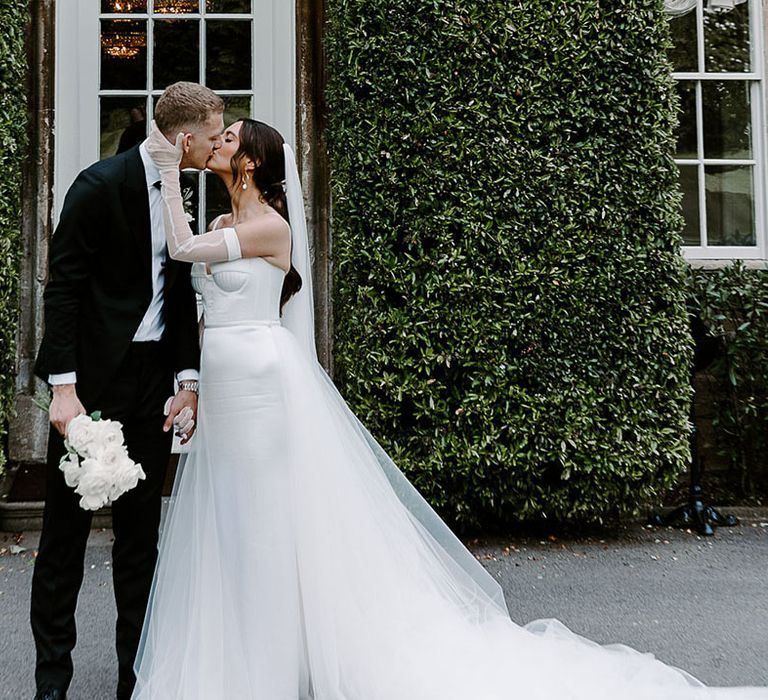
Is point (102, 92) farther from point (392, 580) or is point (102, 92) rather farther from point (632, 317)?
point (392, 580)

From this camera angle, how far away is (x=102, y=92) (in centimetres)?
620

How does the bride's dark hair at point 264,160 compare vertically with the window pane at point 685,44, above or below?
below

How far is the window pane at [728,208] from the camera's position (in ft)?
22.4

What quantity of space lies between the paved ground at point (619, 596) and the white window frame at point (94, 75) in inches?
117

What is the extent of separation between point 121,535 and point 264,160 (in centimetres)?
154

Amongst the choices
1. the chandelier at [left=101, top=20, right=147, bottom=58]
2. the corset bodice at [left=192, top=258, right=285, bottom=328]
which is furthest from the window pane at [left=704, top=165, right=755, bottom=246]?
the corset bodice at [left=192, top=258, right=285, bottom=328]

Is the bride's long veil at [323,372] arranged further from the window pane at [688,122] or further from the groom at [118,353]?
the window pane at [688,122]

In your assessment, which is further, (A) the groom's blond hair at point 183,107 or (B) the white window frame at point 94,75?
(B) the white window frame at point 94,75

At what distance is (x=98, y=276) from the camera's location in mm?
2918

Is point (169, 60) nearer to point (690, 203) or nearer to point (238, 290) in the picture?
point (238, 290)

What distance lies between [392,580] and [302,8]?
4.92 meters

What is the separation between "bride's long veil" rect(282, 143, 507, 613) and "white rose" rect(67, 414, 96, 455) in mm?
914

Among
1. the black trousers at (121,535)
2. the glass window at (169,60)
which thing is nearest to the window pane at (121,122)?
the glass window at (169,60)

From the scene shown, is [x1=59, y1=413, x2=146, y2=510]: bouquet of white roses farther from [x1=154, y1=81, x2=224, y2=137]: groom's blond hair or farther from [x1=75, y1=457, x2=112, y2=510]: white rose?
[x1=154, y1=81, x2=224, y2=137]: groom's blond hair
